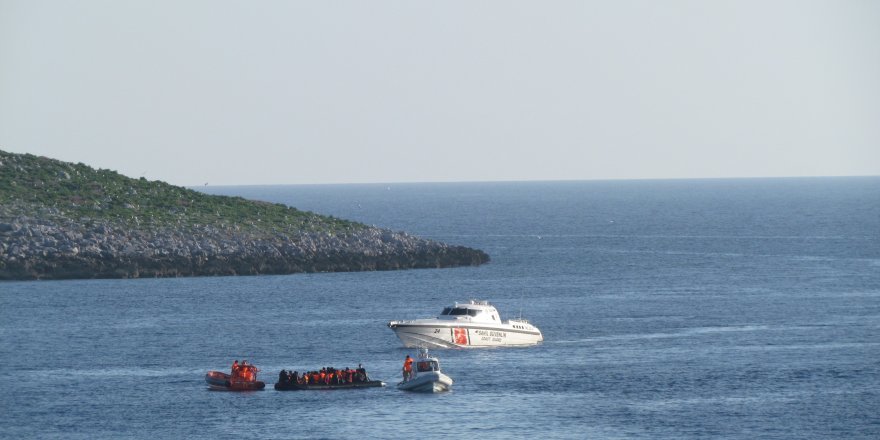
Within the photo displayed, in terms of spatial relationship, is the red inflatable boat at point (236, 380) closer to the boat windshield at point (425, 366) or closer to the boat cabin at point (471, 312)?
the boat windshield at point (425, 366)

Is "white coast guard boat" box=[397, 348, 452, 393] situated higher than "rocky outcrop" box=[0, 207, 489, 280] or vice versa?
"rocky outcrop" box=[0, 207, 489, 280]

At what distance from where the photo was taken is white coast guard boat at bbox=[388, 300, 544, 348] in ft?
291

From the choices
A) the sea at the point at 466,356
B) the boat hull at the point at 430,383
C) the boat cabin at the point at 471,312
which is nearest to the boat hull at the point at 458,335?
the boat cabin at the point at 471,312

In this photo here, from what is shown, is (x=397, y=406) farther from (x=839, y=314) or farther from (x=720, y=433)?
(x=839, y=314)

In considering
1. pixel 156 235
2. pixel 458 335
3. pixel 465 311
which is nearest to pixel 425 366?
pixel 458 335

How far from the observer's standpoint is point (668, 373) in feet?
265

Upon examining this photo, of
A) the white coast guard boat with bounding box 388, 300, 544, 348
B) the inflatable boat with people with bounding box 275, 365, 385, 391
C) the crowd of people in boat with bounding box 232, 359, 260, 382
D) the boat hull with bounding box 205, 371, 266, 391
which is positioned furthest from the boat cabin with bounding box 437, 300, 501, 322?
the crowd of people in boat with bounding box 232, 359, 260, 382

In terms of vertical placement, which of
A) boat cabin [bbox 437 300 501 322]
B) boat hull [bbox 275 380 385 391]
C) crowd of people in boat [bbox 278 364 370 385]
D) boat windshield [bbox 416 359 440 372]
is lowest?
boat hull [bbox 275 380 385 391]

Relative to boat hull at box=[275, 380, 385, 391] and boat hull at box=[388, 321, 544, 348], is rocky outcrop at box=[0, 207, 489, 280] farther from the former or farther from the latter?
boat hull at box=[275, 380, 385, 391]

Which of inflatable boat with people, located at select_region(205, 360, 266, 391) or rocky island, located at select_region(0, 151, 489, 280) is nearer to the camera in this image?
inflatable boat with people, located at select_region(205, 360, 266, 391)

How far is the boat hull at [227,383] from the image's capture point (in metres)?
75.2

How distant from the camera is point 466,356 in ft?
287

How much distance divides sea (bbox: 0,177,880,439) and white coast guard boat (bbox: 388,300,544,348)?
2.97ft

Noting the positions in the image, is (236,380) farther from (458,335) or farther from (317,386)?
(458,335)
